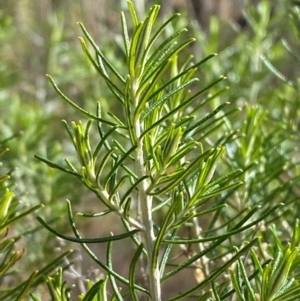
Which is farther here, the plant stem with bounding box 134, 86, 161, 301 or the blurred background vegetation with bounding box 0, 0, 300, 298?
the blurred background vegetation with bounding box 0, 0, 300, 298

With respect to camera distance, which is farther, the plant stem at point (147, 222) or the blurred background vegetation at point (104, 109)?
the blurred background vegetation at point (104, 109)

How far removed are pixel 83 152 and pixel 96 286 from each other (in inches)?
3.2

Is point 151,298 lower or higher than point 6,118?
lower

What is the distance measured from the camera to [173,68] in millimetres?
444

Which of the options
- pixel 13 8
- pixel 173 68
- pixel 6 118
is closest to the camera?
pixel 173 68

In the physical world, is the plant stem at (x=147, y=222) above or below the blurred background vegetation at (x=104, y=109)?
below

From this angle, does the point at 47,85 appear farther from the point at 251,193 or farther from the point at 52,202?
the point at 251,193

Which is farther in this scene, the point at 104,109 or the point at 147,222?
the point at 104,109

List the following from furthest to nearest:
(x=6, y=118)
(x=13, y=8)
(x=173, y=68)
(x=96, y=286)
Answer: (x=13, y=8) → (x=6, y=118) → (x=173, y=68) → (x=96, y=286)

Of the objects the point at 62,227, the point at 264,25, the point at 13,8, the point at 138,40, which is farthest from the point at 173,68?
the point at 13,8

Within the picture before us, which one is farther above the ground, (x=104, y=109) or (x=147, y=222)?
(x=104, y=109)

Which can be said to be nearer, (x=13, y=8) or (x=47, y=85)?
(x=47, y=85)

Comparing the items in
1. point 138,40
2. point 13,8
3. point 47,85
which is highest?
point 13,8

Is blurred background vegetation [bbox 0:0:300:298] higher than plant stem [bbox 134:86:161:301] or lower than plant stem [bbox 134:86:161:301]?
higher
